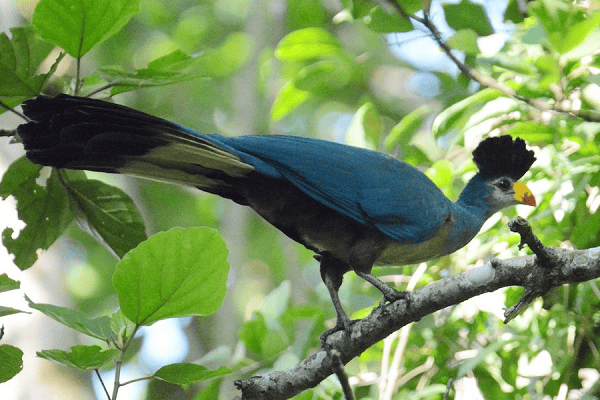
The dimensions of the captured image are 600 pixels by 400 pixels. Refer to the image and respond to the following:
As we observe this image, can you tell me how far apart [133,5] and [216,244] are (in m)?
0.92

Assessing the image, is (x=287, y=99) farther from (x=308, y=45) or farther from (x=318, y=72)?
(x=308, y=45)

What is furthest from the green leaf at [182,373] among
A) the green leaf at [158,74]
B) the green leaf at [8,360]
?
the green leaf at [158,74]

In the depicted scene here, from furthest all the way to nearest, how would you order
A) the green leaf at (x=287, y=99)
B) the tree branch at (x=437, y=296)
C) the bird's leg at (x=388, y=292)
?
the green leaf at (x=287, y=99) < the bird's leg at (x=388, y=292) < the tree branch at (x=437, y=296)

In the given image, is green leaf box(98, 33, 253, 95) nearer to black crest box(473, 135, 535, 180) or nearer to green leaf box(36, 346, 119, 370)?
green leaf box(36, 346, 119, 370)

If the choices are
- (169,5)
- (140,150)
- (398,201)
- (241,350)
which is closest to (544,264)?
(398,201)

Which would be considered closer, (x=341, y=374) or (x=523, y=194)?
(x=341, y=374)

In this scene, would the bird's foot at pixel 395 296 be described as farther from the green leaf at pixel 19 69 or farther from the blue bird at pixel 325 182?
the green leaf at pixel 19 69

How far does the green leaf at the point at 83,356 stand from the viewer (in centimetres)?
190

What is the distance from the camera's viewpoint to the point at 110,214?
2535 millimetres

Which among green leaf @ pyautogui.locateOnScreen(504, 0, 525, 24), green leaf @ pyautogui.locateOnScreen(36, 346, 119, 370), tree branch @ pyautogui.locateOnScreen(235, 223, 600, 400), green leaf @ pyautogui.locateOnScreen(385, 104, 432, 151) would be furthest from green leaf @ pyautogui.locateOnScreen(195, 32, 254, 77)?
green leaf @ pyautogui.locateOnScreen(36, 346, 119, 370)

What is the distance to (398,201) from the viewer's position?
312 cm

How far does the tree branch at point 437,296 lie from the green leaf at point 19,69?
1.25 metres

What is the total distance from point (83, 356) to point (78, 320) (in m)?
0.17

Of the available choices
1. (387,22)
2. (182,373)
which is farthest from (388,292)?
(387,22)
